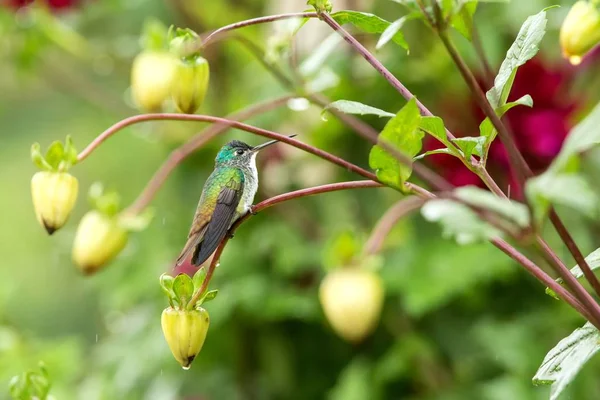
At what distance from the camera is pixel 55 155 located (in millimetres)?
455

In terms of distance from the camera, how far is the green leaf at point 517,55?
1.28 feet

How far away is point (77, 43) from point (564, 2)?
53cm

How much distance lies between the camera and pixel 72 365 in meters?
1.01

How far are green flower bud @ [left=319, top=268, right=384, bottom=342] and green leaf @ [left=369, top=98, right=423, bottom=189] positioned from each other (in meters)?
0.23

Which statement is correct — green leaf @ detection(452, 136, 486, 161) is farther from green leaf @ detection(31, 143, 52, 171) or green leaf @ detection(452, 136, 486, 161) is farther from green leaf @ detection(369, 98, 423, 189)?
green leaf @ detection(31, 143, 52, 171)

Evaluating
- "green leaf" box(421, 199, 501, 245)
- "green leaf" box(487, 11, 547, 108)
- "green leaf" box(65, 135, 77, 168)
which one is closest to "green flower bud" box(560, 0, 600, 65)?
"green leaf" box(487, 11, 547, 108)

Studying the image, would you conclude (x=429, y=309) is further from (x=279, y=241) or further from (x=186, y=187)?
(x=186, y=187)

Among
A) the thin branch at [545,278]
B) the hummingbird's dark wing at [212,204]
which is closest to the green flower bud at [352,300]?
the hummingbird's dark wing at [212,204]

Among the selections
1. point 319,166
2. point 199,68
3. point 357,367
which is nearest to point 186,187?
point 319,166

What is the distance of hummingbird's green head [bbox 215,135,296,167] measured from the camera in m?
0.52

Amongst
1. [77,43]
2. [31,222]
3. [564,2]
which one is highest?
[31,222]

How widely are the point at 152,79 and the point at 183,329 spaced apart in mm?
282

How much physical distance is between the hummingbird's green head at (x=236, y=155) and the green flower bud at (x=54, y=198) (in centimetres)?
10

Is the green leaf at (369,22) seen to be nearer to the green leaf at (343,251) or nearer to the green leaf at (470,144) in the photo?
the green leaf at (470,144)
